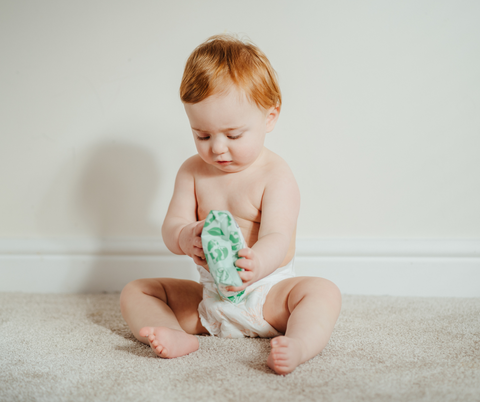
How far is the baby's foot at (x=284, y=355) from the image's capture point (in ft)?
1.86

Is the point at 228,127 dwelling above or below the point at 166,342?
above

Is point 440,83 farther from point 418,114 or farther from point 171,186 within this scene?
point 171,186

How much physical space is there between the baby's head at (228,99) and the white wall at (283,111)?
1.12 ft

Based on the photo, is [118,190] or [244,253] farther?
[118,190]

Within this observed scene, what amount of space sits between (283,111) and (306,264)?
43 centimetres

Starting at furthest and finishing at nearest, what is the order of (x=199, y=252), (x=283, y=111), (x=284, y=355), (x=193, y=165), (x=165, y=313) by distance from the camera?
(x=283, y=111) < (x=193, y=165) < (x=165, y=313) < (x=199, y=252) < (x=284, y=355)

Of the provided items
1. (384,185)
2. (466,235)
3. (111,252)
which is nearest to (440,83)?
(384,185)

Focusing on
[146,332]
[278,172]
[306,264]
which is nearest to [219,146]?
[278,172]

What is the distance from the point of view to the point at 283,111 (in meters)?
1.10

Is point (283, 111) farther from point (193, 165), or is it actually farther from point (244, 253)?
point (244, 253)

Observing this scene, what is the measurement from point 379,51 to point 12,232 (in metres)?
1.16

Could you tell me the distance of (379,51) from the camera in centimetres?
106

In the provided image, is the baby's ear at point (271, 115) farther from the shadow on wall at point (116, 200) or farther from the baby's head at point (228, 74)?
the shadow on wall at point (116, 200)

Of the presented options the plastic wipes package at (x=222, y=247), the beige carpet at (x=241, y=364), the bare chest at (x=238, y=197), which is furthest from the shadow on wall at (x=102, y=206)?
the plastic wipes package at (x=222, y=247)
